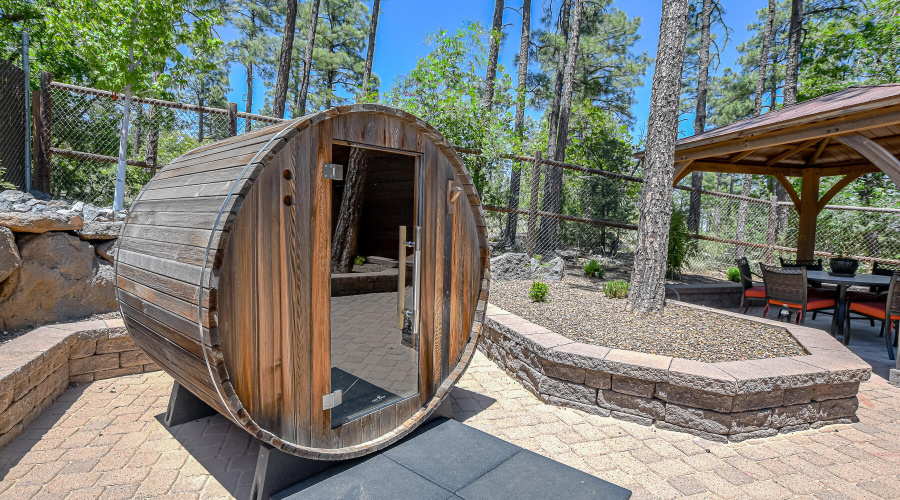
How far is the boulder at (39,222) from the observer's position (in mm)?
3465

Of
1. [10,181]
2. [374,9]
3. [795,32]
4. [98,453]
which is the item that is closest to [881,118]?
[98,453]

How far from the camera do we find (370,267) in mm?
5828

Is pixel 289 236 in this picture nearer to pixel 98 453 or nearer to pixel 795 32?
pixel 98 453

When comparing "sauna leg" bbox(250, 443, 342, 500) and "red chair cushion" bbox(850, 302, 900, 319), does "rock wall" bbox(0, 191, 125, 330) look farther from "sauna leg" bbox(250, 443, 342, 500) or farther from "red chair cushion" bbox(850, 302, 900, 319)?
"red chair cushion" bbox(850, 302, 900, 319)

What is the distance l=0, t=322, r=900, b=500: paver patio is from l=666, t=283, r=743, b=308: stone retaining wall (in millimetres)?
3610

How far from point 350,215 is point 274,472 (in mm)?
3890

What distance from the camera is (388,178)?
17.5ft

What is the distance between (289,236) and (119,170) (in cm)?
453

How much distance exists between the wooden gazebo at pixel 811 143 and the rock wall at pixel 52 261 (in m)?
7.36

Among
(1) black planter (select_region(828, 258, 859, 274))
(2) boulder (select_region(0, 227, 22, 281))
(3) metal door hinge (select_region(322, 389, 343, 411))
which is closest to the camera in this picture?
(3) metal door hinge (select_region(322, 389, 343, 411))

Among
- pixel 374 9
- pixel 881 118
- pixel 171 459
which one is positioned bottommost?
pixel 171 459

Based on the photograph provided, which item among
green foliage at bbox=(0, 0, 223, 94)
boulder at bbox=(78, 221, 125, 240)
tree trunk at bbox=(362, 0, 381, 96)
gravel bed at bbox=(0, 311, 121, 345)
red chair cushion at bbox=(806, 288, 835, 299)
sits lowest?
gravel bed at bbox=(0, 311, 121, 345)

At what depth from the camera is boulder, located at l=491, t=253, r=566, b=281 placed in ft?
23.9

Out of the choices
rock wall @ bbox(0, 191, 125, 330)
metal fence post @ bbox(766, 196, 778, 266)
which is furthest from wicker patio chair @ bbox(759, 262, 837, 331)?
rock wall @ bbox(0, 191, 125, 330)
